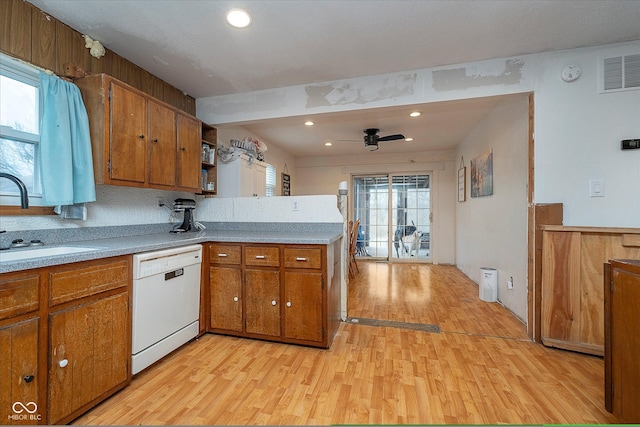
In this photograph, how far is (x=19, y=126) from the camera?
64.1 inches

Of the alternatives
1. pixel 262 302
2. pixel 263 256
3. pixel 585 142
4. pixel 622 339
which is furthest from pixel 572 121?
pixel 262 302

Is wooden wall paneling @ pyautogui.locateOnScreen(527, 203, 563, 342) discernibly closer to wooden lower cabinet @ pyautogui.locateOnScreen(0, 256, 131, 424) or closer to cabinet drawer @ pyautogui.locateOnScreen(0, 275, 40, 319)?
wooden lower cabinet @ pyautogui.locateOnScreen(0, 256, 131, 424)

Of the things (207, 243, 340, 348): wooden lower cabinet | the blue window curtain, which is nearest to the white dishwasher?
(207, 243, 340, 348): wooden lower cabinet

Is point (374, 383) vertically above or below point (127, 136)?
below

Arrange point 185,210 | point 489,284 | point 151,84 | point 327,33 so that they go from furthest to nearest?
point 489,284 → point 185,210 → point 151,84 → point 327,33

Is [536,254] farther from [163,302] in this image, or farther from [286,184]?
[286,184]

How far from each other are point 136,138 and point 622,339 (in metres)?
3.13

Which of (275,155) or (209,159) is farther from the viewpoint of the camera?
(275,155)

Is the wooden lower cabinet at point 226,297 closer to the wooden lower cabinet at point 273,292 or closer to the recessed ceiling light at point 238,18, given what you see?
the wooden lower cabinet at point 273,292

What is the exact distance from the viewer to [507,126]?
9.23 feet

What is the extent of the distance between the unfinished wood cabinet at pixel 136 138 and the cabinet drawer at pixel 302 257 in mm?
1238

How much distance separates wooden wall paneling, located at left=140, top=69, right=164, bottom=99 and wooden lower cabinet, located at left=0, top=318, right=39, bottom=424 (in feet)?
6.78

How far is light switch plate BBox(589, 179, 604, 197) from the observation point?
204cm

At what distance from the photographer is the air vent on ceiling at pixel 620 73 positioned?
198cm
